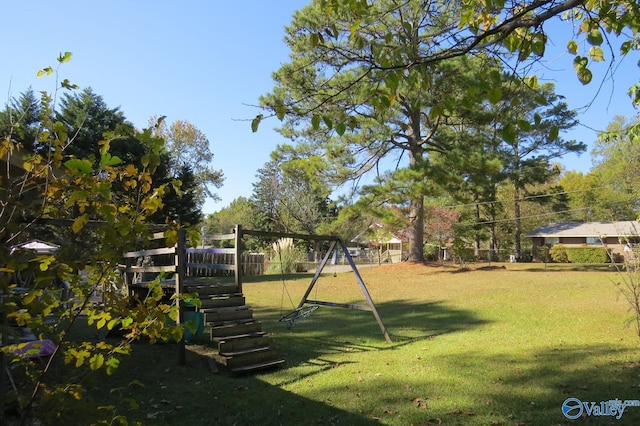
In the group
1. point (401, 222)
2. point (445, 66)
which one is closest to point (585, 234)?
point (401, 222)

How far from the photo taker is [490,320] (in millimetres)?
8875

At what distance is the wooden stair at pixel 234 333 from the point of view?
5.78 meters

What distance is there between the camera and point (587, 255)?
31453 mm

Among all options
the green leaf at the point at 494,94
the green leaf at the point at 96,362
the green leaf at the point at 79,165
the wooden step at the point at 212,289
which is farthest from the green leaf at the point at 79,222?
the wooden step at the point at 212,289

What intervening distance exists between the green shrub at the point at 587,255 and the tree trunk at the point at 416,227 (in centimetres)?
1737

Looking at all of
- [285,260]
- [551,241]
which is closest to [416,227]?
[285,260]

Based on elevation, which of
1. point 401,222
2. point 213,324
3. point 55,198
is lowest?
point 213,324

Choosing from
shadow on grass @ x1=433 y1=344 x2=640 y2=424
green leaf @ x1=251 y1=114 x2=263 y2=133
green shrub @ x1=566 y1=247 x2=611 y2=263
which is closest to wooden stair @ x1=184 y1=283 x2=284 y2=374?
shadow on grass @ x1=433 y1=344 x2=640 y2=424

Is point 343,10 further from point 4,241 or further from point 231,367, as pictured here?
point 231,367

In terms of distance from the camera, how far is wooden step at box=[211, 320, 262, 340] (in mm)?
5980

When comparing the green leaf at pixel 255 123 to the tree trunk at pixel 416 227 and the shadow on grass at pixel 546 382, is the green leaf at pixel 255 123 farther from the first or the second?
the tree trunk at pixel 416 227

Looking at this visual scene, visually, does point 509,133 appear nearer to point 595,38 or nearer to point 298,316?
point 595,38

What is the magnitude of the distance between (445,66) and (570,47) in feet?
39.6

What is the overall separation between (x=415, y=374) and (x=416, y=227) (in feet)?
51.2
